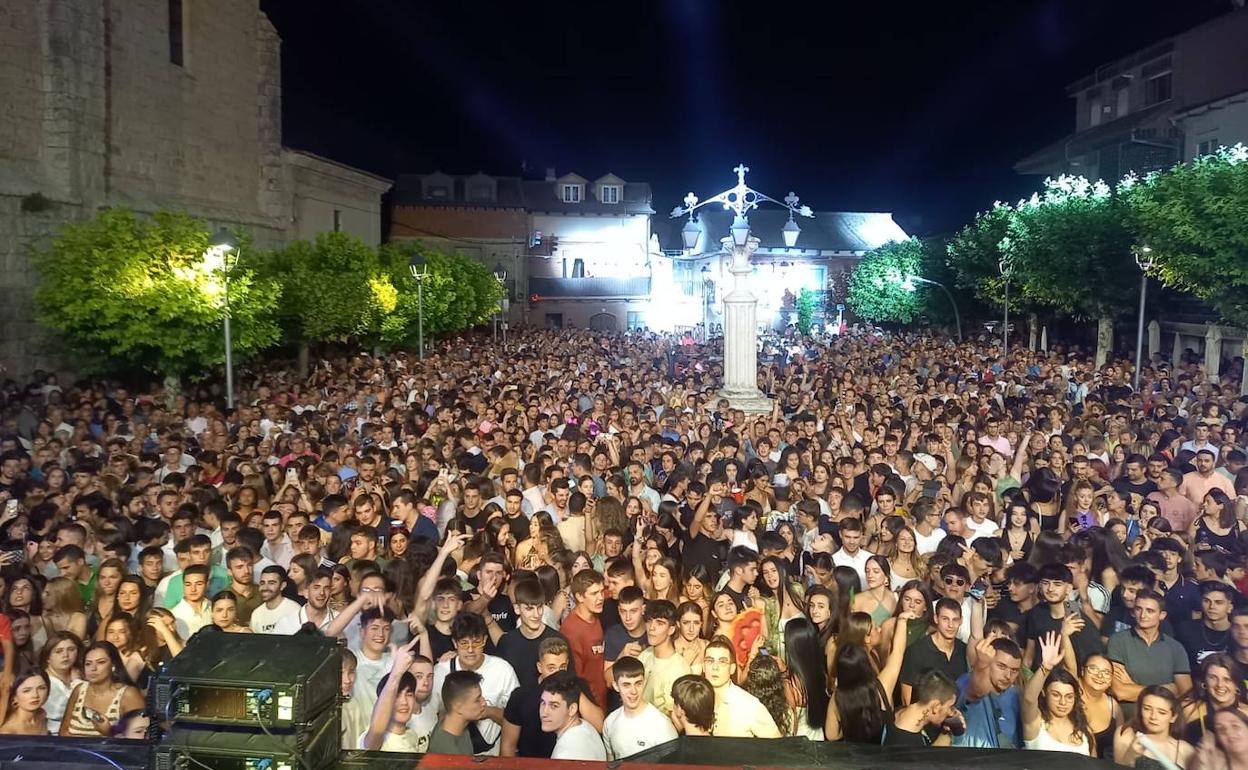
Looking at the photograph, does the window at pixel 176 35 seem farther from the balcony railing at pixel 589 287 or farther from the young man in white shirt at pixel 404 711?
the balcony railing at pixel 589 287

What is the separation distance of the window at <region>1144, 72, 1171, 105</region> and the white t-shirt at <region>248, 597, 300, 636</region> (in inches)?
1601

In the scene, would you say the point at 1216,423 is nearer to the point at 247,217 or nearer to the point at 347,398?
the point at 347,398

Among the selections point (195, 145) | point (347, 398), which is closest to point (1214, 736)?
point (347, 398)

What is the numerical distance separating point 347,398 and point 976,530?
11.8 metres

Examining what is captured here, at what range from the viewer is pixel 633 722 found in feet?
15.2

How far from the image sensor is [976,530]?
25.8 ft

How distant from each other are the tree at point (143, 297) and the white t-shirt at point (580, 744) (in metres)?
14.1

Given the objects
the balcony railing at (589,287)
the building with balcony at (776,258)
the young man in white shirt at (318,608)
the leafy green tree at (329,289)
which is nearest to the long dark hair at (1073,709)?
the young man in white shirt at (318,608)

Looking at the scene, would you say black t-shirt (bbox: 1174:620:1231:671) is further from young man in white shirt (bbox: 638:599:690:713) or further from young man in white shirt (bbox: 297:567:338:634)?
young man in white shirt (bbox: 297:567:338:634)

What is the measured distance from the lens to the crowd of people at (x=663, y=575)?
15.6 ft

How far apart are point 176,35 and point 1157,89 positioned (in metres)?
36.7

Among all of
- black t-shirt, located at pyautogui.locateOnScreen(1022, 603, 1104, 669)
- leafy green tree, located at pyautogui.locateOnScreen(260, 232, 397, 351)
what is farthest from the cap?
leafy green tree, located at pyautogui.locateOnScreen(260, 232, 397, 351)

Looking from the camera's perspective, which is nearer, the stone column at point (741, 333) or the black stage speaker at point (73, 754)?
the black stage speaker at point (73, 754)

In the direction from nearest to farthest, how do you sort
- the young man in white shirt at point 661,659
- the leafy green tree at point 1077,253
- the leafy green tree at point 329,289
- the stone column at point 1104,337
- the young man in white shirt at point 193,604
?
1. the young man in white shirt at point 661,659
2. the young man in white shirt at point 193,604
3. the leafy green tree at point 329,289
4. the leafy green tree at point 1077,253
5. the stone column at point 1104,337
